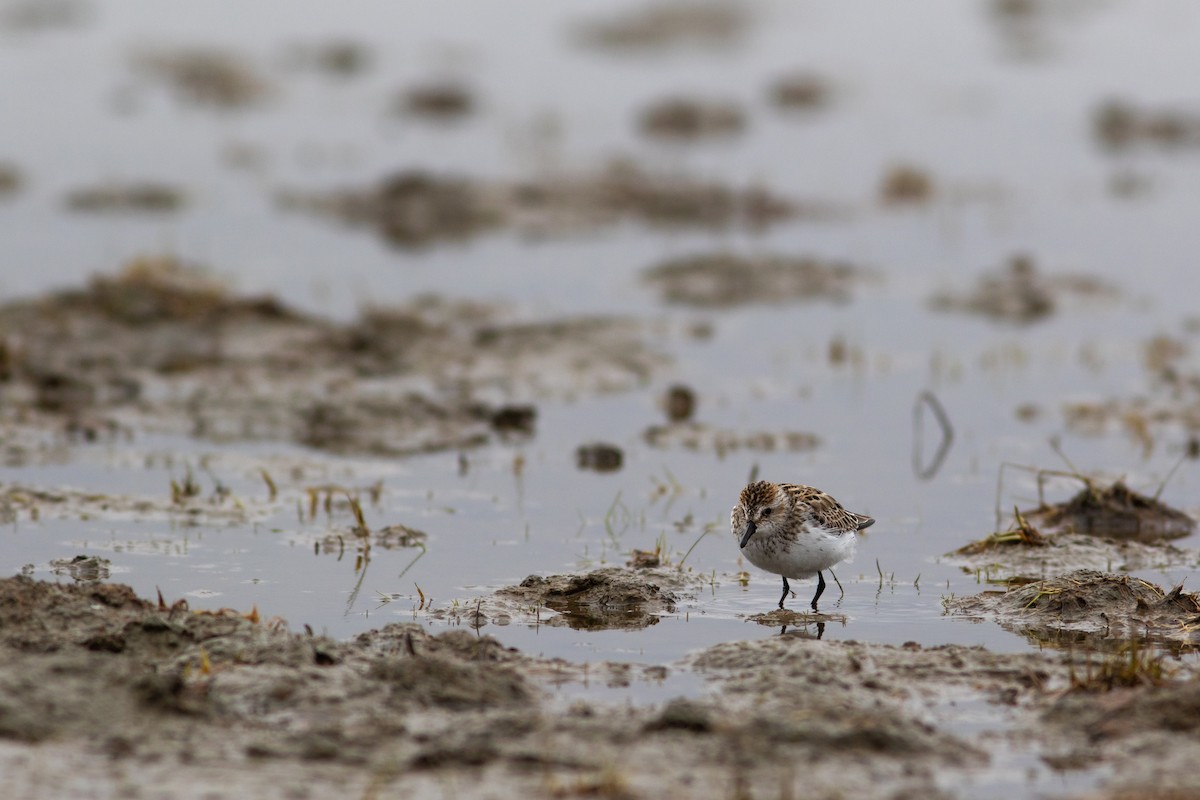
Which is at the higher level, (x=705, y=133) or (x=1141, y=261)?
(x=705, y=133)

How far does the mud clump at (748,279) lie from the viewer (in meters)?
23.5

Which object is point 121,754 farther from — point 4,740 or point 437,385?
point 437,385

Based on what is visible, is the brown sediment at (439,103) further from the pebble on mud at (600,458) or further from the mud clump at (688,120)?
the pebble on mud at (600,458)

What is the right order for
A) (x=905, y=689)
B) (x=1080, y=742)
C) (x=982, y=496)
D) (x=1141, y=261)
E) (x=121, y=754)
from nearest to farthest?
1. (x=121, y=754)
2. (x=1080, y=742)
3. (x=905, y=689)
4. (x=982, y=496)
5. (x=1141, y=261)

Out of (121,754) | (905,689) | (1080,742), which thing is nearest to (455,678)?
(121,754)

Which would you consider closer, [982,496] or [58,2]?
[982,496]

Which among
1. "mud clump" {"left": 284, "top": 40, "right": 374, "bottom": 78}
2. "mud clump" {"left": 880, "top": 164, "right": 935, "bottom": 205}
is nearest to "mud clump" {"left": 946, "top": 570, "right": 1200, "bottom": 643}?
"mud clump" {"left": 880, "top": 164, "right": 935, "bottom": 205}

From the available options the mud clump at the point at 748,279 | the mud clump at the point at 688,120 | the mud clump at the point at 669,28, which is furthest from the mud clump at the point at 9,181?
the mud clump at the point at 669,28

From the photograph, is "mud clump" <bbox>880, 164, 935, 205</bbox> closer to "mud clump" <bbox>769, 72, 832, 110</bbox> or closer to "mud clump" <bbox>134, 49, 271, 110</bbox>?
"mud clump" <bbox>769, 72, 832, 110</bbox>

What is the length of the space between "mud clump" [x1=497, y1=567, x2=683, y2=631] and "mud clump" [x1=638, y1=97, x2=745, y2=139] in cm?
2438

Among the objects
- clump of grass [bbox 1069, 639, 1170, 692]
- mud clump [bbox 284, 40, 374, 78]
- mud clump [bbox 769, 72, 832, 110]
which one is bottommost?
clump of grass [bbox 1069, 639, 1170, 692]

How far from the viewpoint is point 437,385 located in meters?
18.6

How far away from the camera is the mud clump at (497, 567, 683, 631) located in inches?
454

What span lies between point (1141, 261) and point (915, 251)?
10.8 ft
